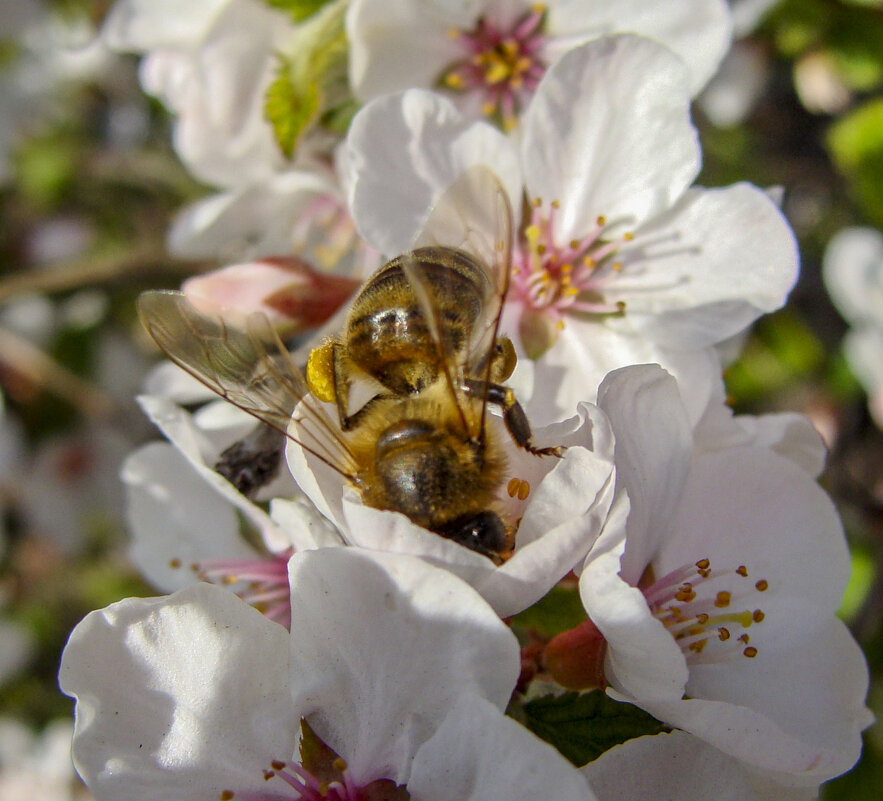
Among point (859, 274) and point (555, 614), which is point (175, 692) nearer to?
point (555, 614)

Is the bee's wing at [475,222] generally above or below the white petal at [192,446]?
above

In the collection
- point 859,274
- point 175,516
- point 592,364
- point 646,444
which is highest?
point 646,444

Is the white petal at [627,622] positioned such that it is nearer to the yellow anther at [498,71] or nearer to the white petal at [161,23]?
the yellow anther at [498,71]

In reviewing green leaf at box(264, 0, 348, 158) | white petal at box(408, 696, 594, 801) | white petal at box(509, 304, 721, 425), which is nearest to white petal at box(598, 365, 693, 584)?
white petal at box(509, 304, 721, 425)

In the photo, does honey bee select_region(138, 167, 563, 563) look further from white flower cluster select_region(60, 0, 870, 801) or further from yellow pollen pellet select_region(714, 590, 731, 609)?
yellow pollen pellet select_region(714, 590, 731, 609)

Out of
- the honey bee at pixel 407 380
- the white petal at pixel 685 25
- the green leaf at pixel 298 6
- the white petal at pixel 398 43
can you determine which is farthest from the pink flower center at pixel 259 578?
the white petal at pixel 685 25

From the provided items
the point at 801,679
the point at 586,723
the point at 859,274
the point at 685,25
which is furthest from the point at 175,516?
the point at 859,274
